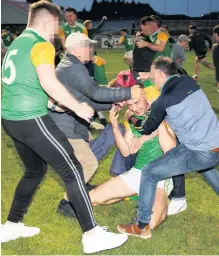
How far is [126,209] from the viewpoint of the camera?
6109 mm

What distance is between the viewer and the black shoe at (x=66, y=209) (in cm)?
584

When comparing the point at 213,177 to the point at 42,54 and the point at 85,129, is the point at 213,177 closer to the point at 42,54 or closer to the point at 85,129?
the point at 85,129

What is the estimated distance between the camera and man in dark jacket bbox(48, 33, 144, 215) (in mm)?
5043

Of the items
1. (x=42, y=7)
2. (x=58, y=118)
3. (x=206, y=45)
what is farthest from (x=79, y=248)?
(x=206, y=45)

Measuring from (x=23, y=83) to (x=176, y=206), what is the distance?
253 centimetres

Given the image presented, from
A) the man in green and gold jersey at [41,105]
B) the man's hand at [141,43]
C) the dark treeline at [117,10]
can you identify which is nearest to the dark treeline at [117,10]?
the dark treeline at [117,10]

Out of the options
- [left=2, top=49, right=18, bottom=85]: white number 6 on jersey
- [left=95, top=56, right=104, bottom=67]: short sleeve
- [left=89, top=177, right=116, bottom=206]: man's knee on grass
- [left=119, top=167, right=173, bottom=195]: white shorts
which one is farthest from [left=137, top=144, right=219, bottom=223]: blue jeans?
[left=95, top=56, right=104, bottom=67]: short sleeve

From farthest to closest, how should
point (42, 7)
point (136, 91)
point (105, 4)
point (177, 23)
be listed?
point (105, 4) → point (177, 23) → point (136, 91) → point (42, 7)

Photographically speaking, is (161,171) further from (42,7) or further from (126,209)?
(42,7)

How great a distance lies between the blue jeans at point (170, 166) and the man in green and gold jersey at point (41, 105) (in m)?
0.50

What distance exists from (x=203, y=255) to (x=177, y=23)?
194 feet

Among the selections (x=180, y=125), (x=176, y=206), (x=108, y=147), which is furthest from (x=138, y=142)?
(x=180, y=125)

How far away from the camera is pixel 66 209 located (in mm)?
5871

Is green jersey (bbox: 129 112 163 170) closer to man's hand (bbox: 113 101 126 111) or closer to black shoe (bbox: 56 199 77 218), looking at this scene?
man's hand (bbox: 113 101 126 111)
